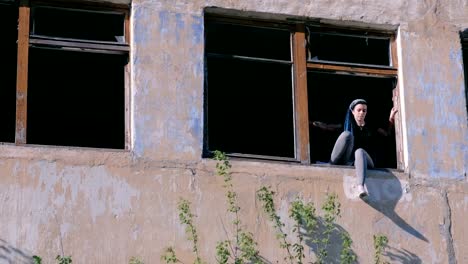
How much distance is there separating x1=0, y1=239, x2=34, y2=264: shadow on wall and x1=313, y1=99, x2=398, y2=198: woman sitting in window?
326 centimetres

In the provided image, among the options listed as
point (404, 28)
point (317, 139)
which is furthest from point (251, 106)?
point (404, 28)

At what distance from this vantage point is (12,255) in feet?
41.5

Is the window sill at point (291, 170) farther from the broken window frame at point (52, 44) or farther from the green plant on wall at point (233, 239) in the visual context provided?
the broken window frame at point (52, 44)

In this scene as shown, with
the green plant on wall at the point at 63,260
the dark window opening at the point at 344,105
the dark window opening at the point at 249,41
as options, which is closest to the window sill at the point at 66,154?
the green plant on wall at the point at 63,260

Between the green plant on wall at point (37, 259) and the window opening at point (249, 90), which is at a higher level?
the window opening at point (249, 90)

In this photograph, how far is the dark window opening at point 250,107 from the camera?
14.5 m

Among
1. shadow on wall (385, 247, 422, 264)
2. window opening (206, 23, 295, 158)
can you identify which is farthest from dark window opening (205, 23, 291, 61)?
shadow on wall (385, 247, 422, 264)

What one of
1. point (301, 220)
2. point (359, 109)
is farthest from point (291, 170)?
point (359, 109)

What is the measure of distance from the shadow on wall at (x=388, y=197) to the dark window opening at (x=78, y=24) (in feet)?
9.46

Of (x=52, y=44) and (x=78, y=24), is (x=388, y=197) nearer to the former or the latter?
(x=78, y=24)

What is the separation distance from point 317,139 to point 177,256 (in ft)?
8.84

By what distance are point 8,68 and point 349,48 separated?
3.57 meters

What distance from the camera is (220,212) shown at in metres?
13.3

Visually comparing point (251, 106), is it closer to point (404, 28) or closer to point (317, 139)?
point (317, 139)
